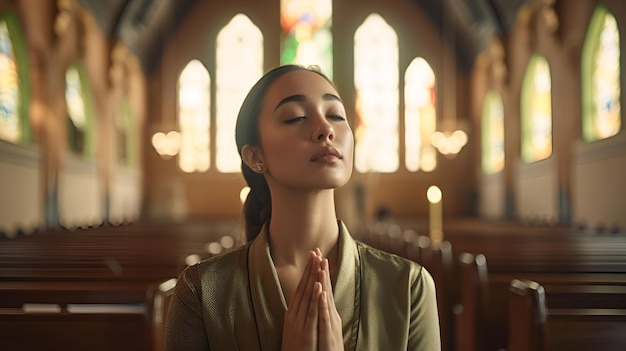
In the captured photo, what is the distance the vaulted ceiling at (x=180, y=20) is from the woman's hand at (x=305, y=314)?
12.8 m

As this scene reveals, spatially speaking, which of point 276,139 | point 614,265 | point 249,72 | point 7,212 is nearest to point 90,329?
point 276,139

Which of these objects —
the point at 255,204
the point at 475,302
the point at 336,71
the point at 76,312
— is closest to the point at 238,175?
the point at 336,71

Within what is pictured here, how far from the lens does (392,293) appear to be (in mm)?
1289

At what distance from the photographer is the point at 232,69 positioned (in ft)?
58.9

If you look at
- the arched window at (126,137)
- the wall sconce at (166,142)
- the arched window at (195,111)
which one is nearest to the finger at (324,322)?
the wall sconce at (166,142)

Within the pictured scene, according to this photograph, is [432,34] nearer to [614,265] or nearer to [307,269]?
[614,265]

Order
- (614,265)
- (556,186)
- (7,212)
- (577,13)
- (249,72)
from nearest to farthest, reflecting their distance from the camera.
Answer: (614,265), (7,212), (577,13), (556,186), (249,72)

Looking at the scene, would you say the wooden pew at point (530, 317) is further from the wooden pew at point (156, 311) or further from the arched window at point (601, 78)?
the arched window at point (601, 78)

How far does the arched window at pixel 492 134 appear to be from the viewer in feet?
52.9

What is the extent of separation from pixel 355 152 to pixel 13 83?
805 centimetres

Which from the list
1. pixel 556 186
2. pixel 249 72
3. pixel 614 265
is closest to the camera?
pixel 614 265

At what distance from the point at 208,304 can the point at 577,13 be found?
11.1 meters

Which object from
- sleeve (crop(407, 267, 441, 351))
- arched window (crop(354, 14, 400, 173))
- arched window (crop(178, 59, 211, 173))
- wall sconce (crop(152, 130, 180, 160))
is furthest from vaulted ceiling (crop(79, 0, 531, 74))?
sleeve (crop(407, 267, 441, 351))

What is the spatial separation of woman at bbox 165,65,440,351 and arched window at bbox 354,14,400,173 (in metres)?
16.5
